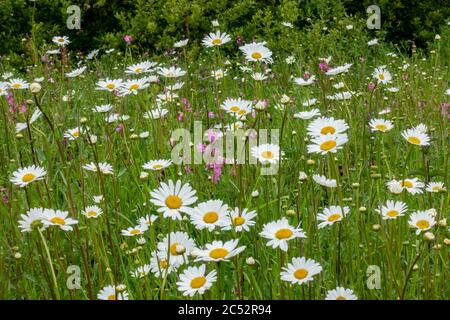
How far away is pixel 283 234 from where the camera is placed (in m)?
1.46

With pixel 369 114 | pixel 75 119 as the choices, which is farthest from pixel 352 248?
pixel 75 119

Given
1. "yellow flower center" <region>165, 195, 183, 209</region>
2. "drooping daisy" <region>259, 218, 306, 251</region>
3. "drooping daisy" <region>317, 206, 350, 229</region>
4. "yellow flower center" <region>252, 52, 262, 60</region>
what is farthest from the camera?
"yellow flower center" <region>252, 52, 262, 60</region>

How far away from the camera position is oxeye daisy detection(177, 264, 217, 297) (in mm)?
1295

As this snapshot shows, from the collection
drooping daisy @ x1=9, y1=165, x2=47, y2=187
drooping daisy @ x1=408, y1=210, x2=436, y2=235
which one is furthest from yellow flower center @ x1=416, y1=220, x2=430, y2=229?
drooping daisy @ x1=9, y1=165, x2=47, y2=187

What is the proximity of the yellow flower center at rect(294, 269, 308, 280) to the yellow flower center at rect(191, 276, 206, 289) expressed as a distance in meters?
0.20

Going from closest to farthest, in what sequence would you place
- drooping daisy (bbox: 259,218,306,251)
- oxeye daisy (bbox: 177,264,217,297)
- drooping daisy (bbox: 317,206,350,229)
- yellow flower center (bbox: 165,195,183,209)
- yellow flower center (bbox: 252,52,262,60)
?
oxeye daisy (bbox: 177,264,217,297) < drooping daisy (bbox: 259,218,306,251) < yellow flower center (bbox: 165,195,183,209) < drooping daisy (bbox: 317,206,350,229) < yellow flower center (bbox: 252,52,262,60)

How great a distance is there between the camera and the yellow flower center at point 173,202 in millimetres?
1517

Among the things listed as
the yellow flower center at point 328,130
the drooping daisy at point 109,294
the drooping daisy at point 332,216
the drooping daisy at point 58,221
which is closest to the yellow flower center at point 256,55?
the yellow flower center at point 328,130

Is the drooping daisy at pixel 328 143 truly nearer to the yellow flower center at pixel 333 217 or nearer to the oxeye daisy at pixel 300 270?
the yellow flower center at pixel 333 217

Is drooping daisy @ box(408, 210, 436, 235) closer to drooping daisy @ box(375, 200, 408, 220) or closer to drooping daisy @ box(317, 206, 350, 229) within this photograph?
drooping daisy @ box(375, 200, 408, 220)

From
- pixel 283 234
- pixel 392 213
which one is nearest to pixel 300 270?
pixel 283 234

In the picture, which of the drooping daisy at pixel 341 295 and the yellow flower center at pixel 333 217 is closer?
the drooping daisy at pixel 341 295

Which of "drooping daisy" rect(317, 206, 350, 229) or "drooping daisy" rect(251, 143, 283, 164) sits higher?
"drooping daisy" rect(251, 143, 283, 164)

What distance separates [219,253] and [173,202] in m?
0.22
